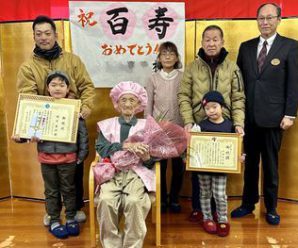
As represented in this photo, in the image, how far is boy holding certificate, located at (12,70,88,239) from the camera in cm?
292

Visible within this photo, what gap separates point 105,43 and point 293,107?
1.78m

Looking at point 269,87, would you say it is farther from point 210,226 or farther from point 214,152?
point 210,226

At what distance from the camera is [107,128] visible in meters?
2.94

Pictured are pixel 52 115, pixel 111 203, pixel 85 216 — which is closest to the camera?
pixel 111 203

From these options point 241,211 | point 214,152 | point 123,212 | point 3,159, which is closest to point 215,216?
point 241,211

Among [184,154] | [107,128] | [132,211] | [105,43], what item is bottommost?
[132,211]

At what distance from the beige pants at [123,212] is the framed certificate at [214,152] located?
500 mm

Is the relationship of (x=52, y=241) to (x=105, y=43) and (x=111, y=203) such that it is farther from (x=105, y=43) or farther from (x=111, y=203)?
(x=105, y=43)

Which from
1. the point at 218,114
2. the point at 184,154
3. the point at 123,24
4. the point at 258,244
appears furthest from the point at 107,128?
the point at 258,244

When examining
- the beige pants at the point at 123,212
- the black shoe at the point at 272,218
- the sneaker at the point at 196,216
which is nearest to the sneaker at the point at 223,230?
the sneaker at the point at 196,216

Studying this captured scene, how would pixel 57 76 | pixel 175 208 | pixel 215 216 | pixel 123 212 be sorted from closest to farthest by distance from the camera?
pixel 123 212 → pixel 57 76 → pixel 215 216 → pixel 175 208

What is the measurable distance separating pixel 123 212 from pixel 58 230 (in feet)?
2.21

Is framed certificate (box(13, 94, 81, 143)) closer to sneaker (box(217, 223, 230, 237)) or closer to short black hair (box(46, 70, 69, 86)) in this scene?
short black hair (box(46, 70, 69, 86))

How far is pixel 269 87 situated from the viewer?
3.09 meters
